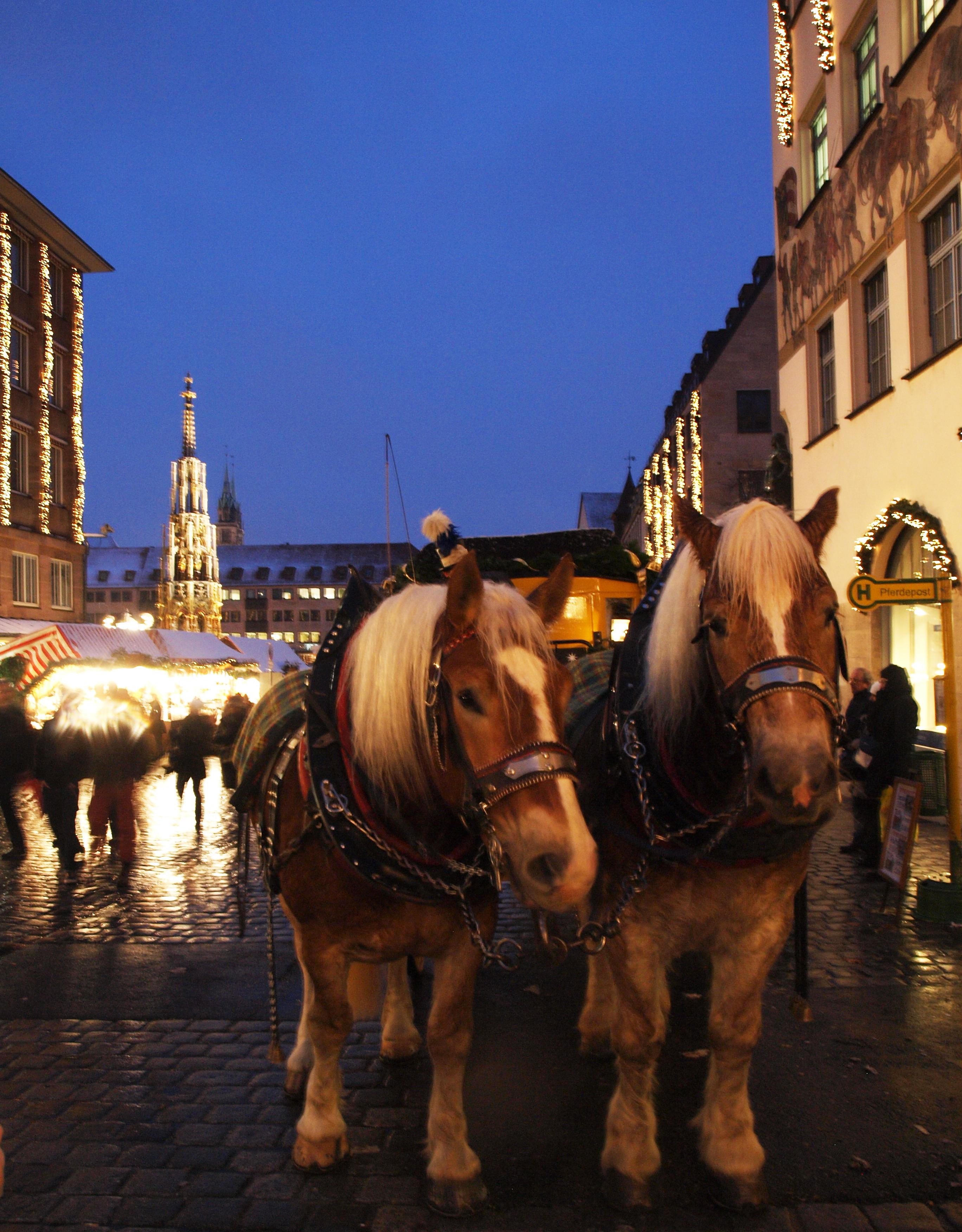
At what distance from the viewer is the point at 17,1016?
4.67 meters

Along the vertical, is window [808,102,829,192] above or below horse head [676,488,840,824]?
above

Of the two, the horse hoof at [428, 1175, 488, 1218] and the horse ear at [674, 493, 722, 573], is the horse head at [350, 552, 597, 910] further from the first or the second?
the horse hoof at [428, 1175, 488, 1218]

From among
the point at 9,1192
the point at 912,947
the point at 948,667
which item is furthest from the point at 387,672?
the point at 948,667

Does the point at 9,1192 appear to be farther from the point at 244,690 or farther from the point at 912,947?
the point at 244,690

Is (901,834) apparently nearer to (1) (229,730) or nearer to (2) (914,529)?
(2) (914,529)

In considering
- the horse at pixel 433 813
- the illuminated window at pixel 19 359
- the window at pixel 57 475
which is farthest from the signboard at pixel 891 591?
the window at pixel 57 475

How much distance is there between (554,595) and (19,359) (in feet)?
99.0

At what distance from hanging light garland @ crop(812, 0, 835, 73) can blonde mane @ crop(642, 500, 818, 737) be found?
13148 mm

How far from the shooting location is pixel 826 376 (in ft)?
46.3

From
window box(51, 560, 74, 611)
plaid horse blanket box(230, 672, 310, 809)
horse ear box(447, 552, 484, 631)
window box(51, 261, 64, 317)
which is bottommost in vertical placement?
plaid horse blanket box(230, 672, 310, 809)

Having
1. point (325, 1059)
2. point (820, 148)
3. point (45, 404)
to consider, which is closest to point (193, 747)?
point (325, 1059)

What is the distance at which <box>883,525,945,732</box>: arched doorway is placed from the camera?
35.6ft

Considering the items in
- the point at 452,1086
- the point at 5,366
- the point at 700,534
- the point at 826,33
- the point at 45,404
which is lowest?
the point at 452,1086

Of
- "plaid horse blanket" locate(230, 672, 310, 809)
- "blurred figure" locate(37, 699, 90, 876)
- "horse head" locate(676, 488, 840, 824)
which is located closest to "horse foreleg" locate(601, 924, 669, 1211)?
"horse head" locate(676, 488, 840, 824)
